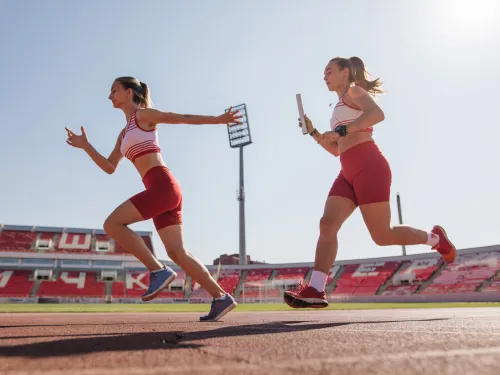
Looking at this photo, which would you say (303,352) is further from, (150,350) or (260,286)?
(260,286)

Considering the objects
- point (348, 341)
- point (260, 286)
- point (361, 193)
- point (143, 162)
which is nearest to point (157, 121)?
point (143, 162)

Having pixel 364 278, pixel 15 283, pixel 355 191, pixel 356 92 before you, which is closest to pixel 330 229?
pixel 355 191

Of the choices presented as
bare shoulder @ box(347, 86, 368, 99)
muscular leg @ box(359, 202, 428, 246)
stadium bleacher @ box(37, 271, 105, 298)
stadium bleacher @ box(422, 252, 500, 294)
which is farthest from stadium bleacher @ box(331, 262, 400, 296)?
bare shoulder @ box(347, 86, 368, 99)

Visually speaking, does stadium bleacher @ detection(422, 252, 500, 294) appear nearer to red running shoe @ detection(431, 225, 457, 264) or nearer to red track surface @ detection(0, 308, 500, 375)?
red running shoe @ detection(431, 225, 457, 264)

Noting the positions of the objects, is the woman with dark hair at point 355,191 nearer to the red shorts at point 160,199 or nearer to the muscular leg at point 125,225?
the red shorts at point 160,199

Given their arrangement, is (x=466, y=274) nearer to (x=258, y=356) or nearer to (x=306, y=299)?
(x=306, y=299)

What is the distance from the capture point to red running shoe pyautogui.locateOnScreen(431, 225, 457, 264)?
4125mm

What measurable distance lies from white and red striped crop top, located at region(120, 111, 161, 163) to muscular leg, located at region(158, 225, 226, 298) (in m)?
0.70

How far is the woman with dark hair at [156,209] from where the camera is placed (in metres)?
3.49

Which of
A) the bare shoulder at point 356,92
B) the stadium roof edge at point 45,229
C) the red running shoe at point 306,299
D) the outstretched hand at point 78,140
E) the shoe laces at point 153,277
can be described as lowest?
the red running shoe at point 306,299

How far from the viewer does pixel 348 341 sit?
1587 mm

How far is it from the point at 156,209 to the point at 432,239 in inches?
99.5

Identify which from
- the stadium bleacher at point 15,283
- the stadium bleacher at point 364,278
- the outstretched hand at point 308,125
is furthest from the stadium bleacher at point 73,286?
the outstretched hand at point 308,125

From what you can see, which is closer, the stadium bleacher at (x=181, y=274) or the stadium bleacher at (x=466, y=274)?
the stadium bleacher at (x=466, y=274)
